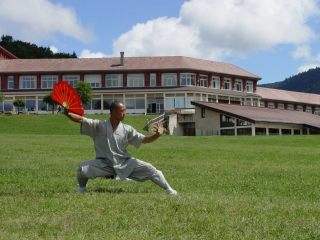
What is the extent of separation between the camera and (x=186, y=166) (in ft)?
59.4

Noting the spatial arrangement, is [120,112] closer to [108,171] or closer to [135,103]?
[108,171]

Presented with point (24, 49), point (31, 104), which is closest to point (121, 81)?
point (31, 104)

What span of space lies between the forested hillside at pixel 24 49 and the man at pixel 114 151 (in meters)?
112

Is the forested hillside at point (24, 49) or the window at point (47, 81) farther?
the forested hillside at point (24, 49)

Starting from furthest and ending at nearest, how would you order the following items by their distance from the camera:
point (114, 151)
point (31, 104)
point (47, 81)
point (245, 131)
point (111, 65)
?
point (111, 65) → point (47, 81) → point (31, 104) → point (245, 131) → point (114, 151)

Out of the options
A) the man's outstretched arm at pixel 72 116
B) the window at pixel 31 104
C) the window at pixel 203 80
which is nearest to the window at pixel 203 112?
the window at pixel 203 80

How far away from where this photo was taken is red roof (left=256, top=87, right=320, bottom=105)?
95.1 meters

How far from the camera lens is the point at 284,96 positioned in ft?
324

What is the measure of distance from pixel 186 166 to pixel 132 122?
43830 mm

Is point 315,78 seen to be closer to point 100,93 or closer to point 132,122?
point 100,93

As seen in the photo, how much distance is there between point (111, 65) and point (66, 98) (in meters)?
70.9

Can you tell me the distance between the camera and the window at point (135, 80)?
260 feet

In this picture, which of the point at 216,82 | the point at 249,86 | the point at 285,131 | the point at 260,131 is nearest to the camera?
the point at 260,131

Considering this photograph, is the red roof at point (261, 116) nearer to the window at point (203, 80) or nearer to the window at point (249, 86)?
the window at point (203, 80)
